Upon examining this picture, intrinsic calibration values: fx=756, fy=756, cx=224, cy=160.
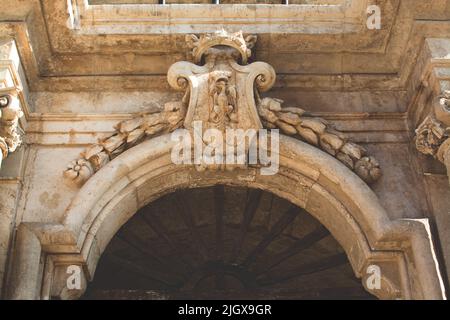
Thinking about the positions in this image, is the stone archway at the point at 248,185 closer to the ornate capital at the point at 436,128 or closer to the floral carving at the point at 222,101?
the floral carving at the point at 222,101

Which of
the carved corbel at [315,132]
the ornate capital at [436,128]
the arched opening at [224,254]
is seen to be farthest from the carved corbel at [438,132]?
the arched opening at [224,254]

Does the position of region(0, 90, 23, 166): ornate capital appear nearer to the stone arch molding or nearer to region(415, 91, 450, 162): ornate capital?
the stone arch molding

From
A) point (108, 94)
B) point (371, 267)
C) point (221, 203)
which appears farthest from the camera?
point (221, 203)

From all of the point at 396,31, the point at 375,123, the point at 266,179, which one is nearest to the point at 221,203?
the point at 266,179

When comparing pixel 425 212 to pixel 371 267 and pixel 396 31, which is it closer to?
pixel 371 267

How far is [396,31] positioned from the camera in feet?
18.4

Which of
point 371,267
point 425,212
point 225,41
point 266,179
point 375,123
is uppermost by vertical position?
point 225,41

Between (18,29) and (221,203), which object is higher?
(18,29)

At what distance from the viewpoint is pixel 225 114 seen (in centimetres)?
537

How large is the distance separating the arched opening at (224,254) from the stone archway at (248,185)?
1094mm

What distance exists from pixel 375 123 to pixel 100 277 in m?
3.02

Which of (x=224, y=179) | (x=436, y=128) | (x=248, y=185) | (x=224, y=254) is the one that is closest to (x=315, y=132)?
(x=248, y=185)

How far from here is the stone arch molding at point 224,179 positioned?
4898 millimetres

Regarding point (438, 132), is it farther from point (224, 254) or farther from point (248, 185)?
point (224, 254)
